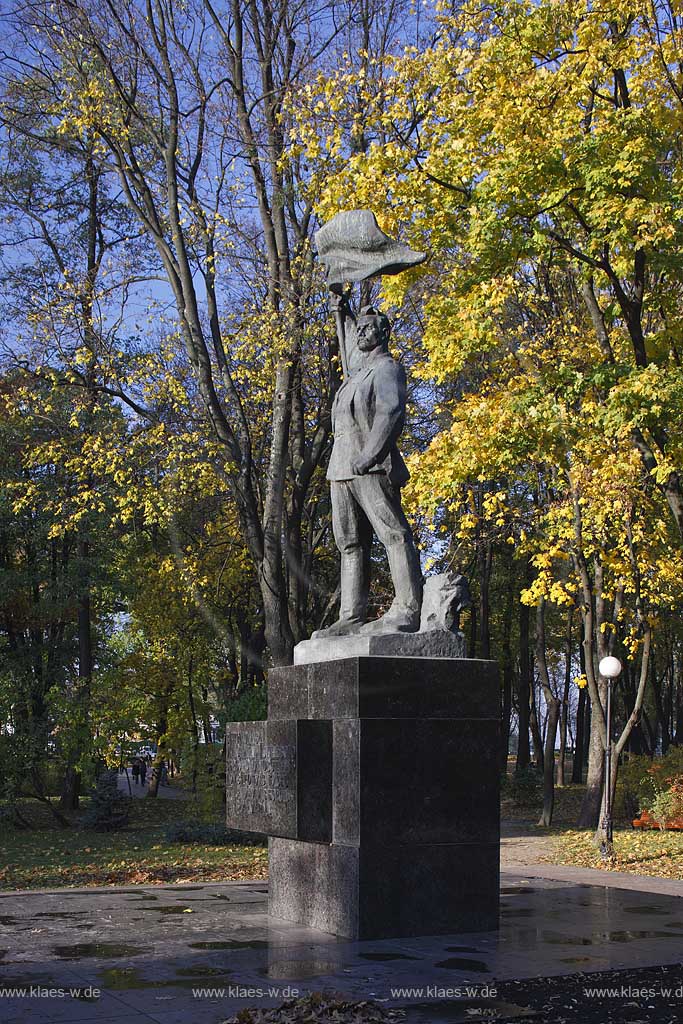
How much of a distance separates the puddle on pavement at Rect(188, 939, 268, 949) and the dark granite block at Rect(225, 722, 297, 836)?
84cm

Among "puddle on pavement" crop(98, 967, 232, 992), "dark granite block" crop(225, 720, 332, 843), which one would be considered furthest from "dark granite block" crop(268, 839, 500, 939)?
"puddle on pavement" crop(98, 967, 232, 992)

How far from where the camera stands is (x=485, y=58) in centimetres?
1614

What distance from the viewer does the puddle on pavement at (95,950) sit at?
774 cm

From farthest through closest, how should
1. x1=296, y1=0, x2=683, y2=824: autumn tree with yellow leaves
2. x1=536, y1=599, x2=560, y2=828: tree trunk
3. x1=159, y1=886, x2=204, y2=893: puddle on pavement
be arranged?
x1=536, y1=599, x2=560, y2=828: tree trunk → x1=296, y1=0, x2=683, y2=824: autumn tree with yellow leaves → x1=159, y1=886, x2=204, y2=893: puddle on pavement

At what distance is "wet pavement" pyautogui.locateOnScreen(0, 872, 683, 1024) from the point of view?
6371 millimetres

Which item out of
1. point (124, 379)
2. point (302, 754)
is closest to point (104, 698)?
point (124, 379)

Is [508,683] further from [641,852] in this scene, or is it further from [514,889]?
[514,889]

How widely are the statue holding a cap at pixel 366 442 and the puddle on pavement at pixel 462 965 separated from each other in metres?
2.45

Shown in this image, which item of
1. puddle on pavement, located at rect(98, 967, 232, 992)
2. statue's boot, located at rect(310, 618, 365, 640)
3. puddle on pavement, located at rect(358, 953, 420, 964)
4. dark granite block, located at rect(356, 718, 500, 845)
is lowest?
puddle on pavement, located at rect(358, 953, 420, 964)

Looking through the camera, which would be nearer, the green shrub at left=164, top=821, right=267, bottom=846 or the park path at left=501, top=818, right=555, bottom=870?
the park path at left=501, top=818, right=555, bottom=870

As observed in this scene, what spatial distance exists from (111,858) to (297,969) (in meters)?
11.9

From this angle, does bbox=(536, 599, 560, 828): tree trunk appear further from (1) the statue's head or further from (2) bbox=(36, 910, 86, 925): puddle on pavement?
(2) bbox=(36, 910, 86, 925): puddle on pavement

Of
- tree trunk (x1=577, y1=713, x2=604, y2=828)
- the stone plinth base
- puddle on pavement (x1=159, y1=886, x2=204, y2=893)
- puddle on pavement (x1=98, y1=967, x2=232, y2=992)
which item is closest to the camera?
puddle on pavement (x1=98, y1=967, x2=232, y2=992)

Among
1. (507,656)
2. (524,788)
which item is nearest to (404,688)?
(524,788)
